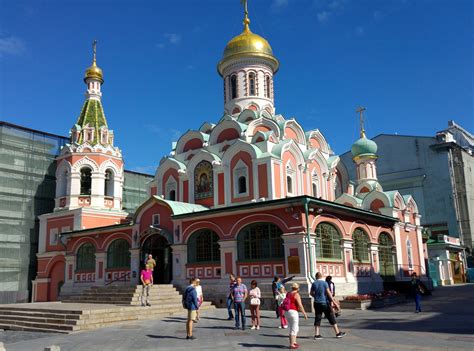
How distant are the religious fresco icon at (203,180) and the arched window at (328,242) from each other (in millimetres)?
6932

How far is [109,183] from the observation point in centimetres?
2938

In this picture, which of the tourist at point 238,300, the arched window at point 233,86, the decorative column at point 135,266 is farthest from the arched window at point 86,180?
the tourist at point 238,300

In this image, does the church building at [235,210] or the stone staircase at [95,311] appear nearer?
the stone staircase at [95,311]

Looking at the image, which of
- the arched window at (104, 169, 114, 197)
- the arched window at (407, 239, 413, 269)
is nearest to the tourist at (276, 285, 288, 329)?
the arched window at (407, 239, 413, 269)

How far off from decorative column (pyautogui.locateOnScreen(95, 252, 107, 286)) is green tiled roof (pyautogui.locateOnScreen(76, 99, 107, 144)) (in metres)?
8.02

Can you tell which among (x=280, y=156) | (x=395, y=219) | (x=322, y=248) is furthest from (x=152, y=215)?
(x=395, y=219)

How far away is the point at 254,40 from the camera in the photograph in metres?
28.2

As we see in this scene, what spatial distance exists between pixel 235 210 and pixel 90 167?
1314 centimetres

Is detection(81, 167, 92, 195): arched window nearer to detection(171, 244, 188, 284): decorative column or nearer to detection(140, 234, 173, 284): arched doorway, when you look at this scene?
detection(140, 234, 173, 284): arched doorway

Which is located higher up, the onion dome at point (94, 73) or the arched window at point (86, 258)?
the onion dome at point (94, 73)

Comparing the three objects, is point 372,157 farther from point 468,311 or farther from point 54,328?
point 54,328

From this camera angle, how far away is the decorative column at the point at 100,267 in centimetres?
2400

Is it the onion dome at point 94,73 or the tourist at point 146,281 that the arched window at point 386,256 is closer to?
the tourist at point 146,281

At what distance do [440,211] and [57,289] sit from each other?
3352 cm
